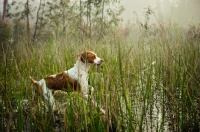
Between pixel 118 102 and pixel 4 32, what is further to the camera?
pixel 4 32

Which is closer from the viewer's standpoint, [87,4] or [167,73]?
[167,73]

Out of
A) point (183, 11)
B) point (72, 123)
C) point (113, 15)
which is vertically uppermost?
point (183, 11)

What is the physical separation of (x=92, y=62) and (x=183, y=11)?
20.7m

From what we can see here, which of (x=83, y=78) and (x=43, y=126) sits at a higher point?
(x=83, y=78)

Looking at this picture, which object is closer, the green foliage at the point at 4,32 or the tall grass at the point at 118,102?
the tall grass at the point at 118,102

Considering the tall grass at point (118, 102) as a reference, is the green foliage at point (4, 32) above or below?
above

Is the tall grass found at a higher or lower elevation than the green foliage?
lower

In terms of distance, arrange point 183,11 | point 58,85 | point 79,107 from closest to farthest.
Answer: point 79,107, point 58,85, point 183,11

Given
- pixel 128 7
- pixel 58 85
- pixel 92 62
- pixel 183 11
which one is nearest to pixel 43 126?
pixel 58 85

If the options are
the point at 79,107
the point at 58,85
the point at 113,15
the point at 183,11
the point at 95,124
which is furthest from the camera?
the point at 183,11

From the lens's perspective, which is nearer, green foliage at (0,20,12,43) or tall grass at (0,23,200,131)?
tall grass at (0,23,200,131)

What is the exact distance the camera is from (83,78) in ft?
9.32

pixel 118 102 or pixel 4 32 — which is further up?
pixel 4 32

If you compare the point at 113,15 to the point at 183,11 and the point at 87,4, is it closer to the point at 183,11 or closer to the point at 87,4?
the point at 87,4
